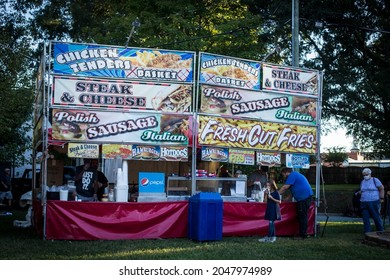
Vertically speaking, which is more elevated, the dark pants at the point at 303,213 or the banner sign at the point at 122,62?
the banner sign at the point at 122,62

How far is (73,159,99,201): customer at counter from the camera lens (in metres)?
13.8

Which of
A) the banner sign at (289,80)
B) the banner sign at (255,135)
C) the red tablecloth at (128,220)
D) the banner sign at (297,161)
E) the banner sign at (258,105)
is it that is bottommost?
the red tablecloth at (128,220)

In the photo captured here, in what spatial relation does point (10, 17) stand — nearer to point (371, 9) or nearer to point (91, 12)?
point (91, 12)

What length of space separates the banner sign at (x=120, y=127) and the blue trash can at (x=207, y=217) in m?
1.59

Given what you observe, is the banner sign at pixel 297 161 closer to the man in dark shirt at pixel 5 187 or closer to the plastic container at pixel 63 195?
the plastic container at pixel 63 195

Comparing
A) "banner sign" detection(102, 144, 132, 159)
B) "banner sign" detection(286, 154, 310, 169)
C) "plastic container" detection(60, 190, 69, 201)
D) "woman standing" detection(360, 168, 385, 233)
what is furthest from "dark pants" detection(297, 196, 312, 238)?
"plastic container" detection(60, 190, 69, 201)

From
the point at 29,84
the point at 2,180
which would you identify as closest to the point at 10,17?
the point at 29,84

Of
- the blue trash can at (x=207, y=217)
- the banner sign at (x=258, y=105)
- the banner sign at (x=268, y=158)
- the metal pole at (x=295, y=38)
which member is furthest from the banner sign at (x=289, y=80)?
the metal pole at (x=295, y=38)

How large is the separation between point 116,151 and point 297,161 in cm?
465

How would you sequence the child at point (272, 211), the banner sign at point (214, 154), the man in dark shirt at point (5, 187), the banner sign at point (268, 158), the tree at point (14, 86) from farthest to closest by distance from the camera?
1. the man in dark shirt at point (5, 187)
2. the tree at point (14, 86)
3. the banner sign at point (268, 158)
4. the banner sign at point (214, 154)
5. the child at point (272, 211)

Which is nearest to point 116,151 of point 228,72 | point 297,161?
point 228,72

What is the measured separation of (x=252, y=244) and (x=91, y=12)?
2192 cm

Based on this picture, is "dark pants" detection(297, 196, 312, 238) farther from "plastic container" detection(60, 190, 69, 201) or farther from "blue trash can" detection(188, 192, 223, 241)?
"plastic container" detection(60, 190, 69, 201)

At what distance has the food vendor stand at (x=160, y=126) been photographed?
12680 millimetres
